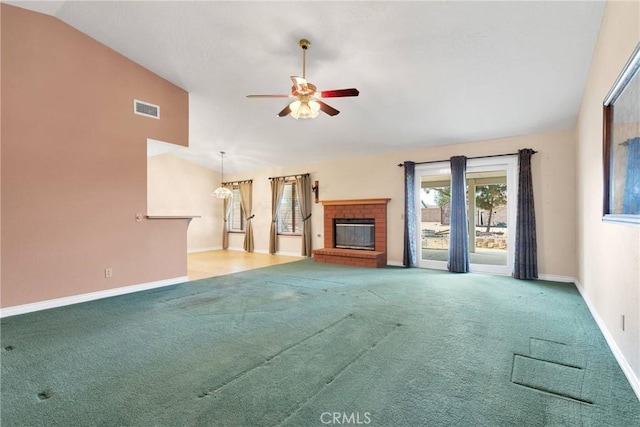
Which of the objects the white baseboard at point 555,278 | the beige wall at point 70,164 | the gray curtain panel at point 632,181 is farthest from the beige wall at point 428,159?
the beige wall at point 70,164

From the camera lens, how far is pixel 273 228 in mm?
8930

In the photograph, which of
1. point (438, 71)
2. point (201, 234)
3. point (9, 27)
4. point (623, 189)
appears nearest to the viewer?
point (623, 189)

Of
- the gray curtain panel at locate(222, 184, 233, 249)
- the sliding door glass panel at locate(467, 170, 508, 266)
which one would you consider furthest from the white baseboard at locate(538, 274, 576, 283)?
the gray curtain panel at locate(222, 184, 233, 249)

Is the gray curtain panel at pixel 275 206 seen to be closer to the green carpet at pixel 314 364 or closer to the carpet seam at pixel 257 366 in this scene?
the green carpet at pixel 314 364

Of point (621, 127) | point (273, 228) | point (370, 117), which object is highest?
point (370, 117)

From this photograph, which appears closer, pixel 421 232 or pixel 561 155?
pixel 561 155

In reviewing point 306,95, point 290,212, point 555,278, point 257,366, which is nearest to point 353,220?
point 290,212

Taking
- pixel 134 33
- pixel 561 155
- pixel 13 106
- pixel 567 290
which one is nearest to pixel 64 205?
pixel 13 106

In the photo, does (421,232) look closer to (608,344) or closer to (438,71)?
(438,71)

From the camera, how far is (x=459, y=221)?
19.0 feet

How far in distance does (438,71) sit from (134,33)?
4.03 m

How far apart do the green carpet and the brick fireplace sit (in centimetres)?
264

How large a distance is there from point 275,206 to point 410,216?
161 inches

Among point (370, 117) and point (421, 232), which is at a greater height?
point (370, 117)
